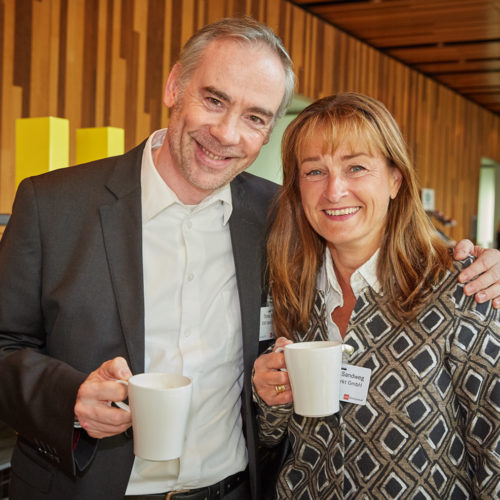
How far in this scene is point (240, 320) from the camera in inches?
71.5

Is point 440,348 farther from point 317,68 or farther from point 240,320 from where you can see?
point 317,68

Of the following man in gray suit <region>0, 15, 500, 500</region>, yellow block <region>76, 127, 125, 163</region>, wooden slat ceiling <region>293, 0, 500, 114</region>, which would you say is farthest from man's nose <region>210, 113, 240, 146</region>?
wooden slat ceiling <region>293, 0, 500, 114</region>

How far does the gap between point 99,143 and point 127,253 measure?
135cm

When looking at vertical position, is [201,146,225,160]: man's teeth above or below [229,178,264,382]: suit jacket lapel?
above

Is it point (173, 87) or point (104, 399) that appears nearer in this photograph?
point (104, 399)

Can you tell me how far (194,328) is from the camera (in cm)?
173

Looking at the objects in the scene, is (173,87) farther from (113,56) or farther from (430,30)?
(430,30)

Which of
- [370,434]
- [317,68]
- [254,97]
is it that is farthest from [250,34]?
[317,68]

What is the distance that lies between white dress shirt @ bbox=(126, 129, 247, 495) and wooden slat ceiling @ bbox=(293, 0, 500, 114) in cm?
546

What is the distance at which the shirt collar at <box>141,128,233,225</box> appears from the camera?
1.77m

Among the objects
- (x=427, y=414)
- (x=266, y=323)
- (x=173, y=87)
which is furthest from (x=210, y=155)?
(x=427, y=414)

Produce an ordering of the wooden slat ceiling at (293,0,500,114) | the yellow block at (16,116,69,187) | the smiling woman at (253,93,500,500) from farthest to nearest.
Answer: the wooden slat ceiling at (293,0,500,114), the yellow block at (16,116,69,187), the smiling woman at (253,93,500,500)

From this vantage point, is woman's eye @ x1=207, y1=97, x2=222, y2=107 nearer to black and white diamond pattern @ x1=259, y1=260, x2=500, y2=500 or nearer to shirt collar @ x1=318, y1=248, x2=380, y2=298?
shirt collar @ x1=318, y1=248, x2=380, y2=298

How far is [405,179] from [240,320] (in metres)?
0.59
